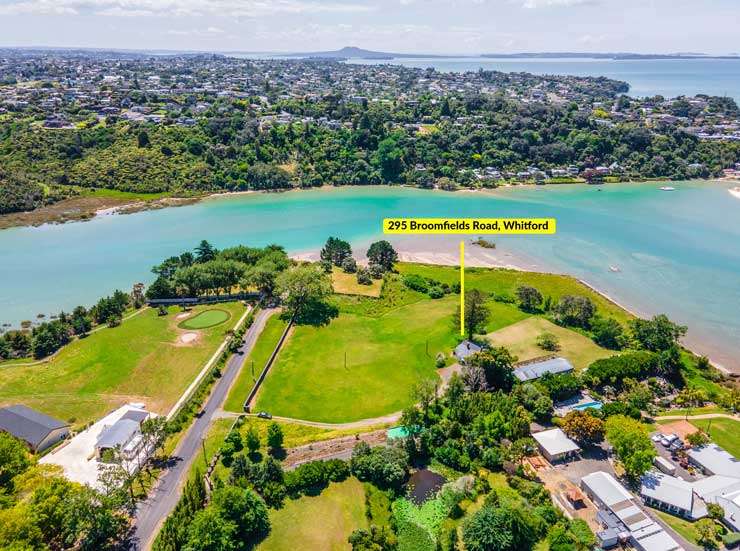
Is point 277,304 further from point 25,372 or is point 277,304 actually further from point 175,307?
point 25,372

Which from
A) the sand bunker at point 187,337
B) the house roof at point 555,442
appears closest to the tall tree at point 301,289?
the sand bunker at point 187,337

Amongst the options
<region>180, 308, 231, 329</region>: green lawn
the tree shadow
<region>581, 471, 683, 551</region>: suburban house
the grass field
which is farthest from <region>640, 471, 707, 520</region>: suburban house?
<region>180, 308, 231, 329</region>: green lawn

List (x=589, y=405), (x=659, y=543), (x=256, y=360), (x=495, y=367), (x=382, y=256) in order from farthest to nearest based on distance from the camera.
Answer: (x=382, y=256), (x=256, y=360), (x=495, y=367), (x=589, y=405), (x=659, y=543)

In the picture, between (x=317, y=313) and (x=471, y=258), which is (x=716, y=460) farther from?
(x=471, y=258)

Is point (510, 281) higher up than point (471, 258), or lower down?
lower down

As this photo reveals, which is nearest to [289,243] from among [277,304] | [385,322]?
[277,304]

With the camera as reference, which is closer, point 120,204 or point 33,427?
point 33,427

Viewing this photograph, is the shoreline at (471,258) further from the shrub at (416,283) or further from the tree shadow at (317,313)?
the tree shadow at (317,313)

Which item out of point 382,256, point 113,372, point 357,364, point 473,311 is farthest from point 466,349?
point 113,372
